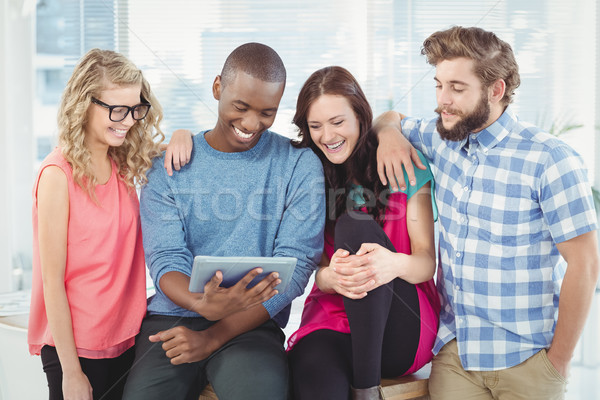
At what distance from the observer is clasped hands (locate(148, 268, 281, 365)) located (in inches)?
50.5

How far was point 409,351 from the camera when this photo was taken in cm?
138

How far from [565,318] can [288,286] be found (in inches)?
25.6

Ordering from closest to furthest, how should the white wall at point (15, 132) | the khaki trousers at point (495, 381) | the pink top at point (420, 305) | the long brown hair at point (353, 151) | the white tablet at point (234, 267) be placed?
1. the white tablet at point (234, 267)
2. the khaki trousers at point (495, 381)
3. the pink top at point (420, 305)
4. the long brown hair at point (353, 151)
5. the white wall at point (15, 132)

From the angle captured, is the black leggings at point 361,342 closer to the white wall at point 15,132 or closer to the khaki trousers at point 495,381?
the khaki trousers at point 495,381

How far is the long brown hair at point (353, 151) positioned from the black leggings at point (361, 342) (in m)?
0.18

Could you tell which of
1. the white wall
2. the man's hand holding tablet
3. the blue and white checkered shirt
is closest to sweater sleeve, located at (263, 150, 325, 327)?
the man's hand holding tablet

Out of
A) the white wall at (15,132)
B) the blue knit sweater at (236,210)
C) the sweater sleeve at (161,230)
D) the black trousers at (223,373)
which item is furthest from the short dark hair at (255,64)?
the white wall at (15,132)

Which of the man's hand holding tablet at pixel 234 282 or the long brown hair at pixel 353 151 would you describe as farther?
the long brown hair at pixel 353 151

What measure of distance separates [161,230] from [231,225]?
0.18m

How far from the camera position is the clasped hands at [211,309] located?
128 cm

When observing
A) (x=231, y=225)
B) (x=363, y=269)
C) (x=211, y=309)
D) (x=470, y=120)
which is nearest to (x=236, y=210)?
(x=231, y=225)

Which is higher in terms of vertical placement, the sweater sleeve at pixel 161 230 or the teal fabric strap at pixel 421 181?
the teal fabric strap at pixel 421 181

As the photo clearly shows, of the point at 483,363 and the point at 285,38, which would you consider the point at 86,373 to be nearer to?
the point at 483,363

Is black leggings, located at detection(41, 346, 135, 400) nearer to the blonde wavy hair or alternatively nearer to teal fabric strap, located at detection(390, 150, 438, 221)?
the blonde wavy hair
